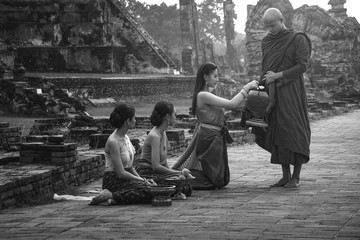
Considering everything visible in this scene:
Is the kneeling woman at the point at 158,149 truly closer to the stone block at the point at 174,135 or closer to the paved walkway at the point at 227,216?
the paved walkway at the point at 227,216

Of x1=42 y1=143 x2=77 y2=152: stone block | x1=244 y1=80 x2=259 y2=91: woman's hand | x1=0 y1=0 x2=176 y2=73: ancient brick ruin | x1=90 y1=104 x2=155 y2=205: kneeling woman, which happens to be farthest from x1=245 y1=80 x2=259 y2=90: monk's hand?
x1=0 y1=0 x2=176 y2=73: ancient brick ruin

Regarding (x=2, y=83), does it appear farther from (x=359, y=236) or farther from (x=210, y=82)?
(x=359, y=236)

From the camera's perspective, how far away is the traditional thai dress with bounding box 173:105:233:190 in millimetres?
7277

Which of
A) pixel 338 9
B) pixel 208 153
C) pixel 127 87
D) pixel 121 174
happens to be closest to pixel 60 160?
pixel 121 174

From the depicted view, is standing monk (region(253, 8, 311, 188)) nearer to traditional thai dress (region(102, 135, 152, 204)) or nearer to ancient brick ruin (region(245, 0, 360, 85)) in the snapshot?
traditional thai dress (region(102, 135, 152, 204))

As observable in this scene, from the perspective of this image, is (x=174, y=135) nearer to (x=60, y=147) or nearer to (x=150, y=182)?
(x=60, y=147)

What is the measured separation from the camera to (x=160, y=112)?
704 centimetres

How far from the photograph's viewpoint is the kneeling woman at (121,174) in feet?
20.5

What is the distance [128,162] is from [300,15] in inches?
1057

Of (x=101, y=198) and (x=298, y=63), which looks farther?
(x=298, y=63)

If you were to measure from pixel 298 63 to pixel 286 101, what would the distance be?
0.38 meters

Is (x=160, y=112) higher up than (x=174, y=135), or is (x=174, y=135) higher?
(x=160, y=112)

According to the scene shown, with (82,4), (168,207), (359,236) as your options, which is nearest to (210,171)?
(168,207)

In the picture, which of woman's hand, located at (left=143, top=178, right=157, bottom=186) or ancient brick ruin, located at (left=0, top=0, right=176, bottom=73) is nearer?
woman's hand, located at (left=143, top=178, right=157, bottom=186)
